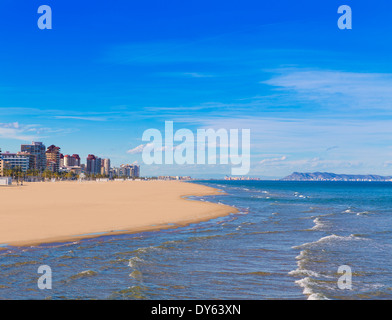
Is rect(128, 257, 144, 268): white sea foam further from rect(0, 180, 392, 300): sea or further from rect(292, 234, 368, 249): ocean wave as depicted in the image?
rect(292, 234, 368, 249): ocean wave

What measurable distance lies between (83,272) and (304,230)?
19695 millimetres

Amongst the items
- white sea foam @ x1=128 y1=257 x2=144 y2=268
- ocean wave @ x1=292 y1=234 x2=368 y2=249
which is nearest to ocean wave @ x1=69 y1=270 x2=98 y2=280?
white sea foam @ x1=128 y1=257 x2=144 y2=268

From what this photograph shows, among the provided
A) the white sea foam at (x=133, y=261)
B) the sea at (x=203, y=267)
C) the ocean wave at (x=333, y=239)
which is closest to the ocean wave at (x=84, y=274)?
the sea at (x=203, y=267)

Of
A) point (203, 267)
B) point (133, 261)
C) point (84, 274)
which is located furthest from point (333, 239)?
point (84, 274)

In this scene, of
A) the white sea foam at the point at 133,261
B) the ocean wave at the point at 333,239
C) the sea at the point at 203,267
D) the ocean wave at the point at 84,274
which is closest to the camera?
the sea at the point at 203,267

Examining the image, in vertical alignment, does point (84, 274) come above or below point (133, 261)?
above

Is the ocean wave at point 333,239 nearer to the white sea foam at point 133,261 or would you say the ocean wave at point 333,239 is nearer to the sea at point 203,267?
the sea at point 203,267

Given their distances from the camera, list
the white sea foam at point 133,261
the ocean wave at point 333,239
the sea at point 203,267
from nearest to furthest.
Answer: the sea at point 203,267 < the white sea foam at point 133,261 < the ocean wave at point 333,239

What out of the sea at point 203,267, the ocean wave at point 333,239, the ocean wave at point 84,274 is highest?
the ocean wave at point 84,274

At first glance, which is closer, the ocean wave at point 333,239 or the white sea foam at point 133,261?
the white sea foam at point 133,261

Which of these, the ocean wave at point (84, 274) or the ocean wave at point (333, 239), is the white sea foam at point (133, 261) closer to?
the ocean wave at point (84, 274)

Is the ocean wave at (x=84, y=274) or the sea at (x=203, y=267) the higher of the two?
the ocean wave at (x=84, y=274)

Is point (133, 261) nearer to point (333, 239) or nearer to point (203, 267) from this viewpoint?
point (203, 267)
